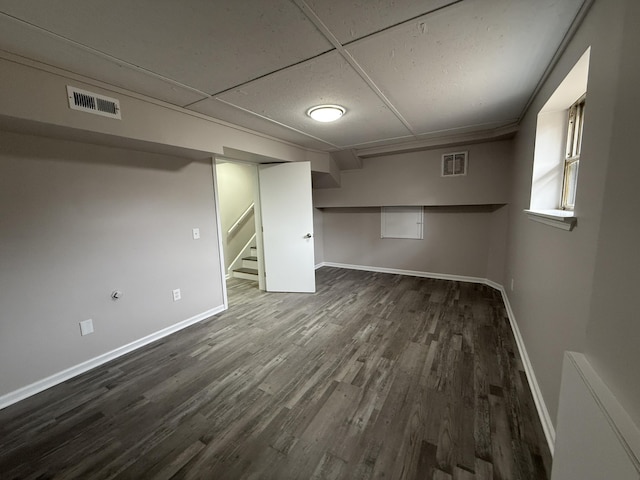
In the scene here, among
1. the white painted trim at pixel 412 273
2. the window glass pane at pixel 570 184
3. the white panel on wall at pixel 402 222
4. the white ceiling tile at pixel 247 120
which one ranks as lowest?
the white painted trim at pixel 412 273

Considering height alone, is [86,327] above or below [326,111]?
below

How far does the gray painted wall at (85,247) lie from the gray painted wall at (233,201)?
1.95 meters

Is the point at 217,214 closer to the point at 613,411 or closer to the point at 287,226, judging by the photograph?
the point at 287,226

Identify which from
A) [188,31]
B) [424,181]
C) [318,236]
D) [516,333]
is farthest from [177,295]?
[424,181]

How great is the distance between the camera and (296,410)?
5.63 feet

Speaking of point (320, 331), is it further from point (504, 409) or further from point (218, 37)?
point (218, 37)

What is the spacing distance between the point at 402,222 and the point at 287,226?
2.21 metres

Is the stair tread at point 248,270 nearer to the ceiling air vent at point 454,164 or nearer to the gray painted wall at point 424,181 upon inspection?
the gray painted wall at point 424,181

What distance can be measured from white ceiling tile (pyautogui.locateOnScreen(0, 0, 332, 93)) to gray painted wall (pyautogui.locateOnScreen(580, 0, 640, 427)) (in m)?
1.29

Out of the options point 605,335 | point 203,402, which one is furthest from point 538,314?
point 203,402

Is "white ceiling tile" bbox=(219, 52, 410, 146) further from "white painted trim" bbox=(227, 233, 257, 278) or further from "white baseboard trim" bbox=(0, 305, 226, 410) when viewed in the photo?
"white painted trim" bbox=(227, 233, 257, 278)

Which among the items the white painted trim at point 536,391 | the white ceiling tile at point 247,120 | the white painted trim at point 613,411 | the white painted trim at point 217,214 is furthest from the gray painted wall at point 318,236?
the white painted trim at point 613,411

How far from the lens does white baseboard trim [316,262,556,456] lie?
4.76 ft

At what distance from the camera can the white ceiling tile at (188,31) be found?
1119 mm
